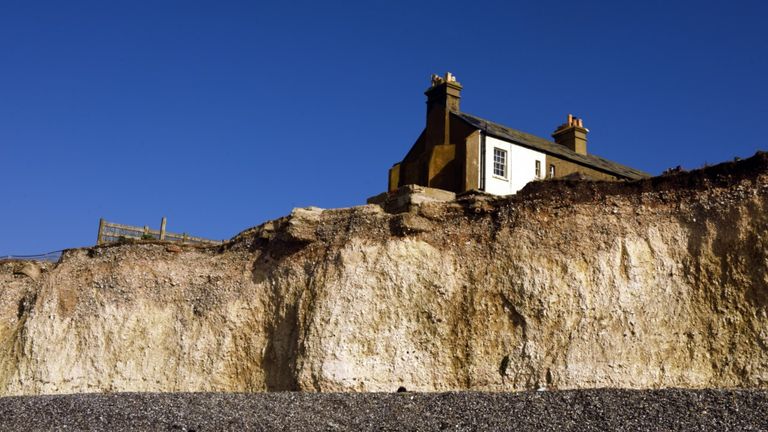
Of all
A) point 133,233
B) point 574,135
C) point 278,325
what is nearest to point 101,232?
point 133,233

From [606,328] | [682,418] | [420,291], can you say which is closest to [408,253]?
[420,291]

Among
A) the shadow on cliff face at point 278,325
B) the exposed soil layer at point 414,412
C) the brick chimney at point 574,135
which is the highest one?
the brick chimney at point 574,135

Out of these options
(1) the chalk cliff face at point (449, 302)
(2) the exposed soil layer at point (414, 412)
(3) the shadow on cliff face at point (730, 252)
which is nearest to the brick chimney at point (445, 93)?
(1) the chalk cliff face at point (449, 302)

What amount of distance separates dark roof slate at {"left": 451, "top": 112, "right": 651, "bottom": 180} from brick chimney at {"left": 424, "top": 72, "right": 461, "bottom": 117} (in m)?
0.62

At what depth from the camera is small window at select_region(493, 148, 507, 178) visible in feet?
101

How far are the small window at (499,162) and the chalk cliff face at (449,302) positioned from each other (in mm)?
7414

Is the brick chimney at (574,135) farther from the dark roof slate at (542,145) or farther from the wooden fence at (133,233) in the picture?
the wooden fence at (133,233)

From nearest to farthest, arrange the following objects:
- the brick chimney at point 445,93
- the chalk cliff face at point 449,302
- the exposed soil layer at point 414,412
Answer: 1. the exposed soil layer at point 414,412
2. the chalk cliff face at point 449,302
3. the brick chimney at point 445,93

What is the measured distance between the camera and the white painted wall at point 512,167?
30469mm

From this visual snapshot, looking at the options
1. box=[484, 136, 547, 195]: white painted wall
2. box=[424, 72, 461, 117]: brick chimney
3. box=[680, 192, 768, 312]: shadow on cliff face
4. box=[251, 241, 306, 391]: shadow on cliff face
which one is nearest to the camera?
box=[680, 192, 768, 312]: shadow on cliff face

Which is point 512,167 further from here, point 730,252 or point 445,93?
point 730,252

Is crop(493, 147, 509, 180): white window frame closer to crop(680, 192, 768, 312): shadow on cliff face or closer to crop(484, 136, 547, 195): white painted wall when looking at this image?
crop(484, 136, 547, 195): white painted wall

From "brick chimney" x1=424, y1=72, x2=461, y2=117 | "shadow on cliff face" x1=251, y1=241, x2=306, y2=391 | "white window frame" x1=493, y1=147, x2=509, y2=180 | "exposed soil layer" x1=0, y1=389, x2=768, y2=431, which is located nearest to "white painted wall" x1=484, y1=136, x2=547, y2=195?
"white window frame" x1=493, y1=147, x2=509, y2=180

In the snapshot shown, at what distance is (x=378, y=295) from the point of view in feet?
75.9
